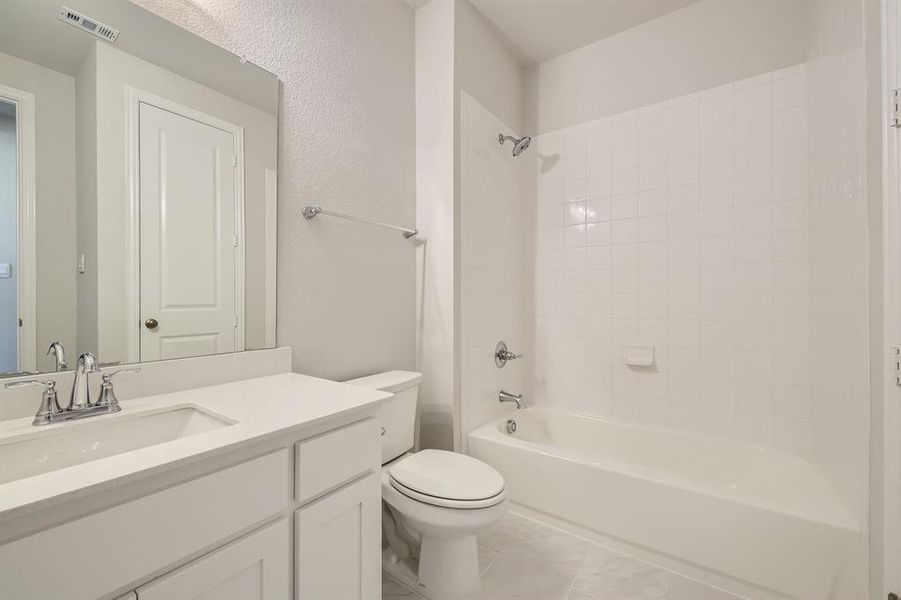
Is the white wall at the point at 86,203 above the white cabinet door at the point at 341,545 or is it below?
above

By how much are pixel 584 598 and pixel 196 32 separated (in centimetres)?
233

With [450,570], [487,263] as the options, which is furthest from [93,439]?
[487,263]

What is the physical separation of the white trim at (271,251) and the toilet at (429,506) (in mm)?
409

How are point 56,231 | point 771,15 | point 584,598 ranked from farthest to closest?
1. point 771,15
2. point 584,598
3. point 56,231

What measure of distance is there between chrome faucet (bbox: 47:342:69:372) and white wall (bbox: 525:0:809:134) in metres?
2.53

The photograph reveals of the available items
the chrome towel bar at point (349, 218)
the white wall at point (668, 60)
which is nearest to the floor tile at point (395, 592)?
the chrome towel bar at point (349, 218)

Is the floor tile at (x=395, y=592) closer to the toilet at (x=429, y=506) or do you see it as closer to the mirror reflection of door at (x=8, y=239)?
the toilet at (x=429, y=506)

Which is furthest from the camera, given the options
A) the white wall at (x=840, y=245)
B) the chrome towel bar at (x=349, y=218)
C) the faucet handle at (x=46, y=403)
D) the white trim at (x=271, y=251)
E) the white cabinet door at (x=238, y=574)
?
the chrome towel bar at (x=349, y=218)

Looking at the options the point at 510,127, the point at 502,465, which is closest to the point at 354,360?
the point at 502,465

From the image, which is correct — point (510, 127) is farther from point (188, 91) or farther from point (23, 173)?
point (23, 173)

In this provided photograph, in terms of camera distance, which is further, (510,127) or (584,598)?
(510,127)

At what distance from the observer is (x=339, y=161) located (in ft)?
5.42

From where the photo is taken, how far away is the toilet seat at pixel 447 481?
Result: 1.30 metres

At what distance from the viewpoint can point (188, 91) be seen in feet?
3.96
